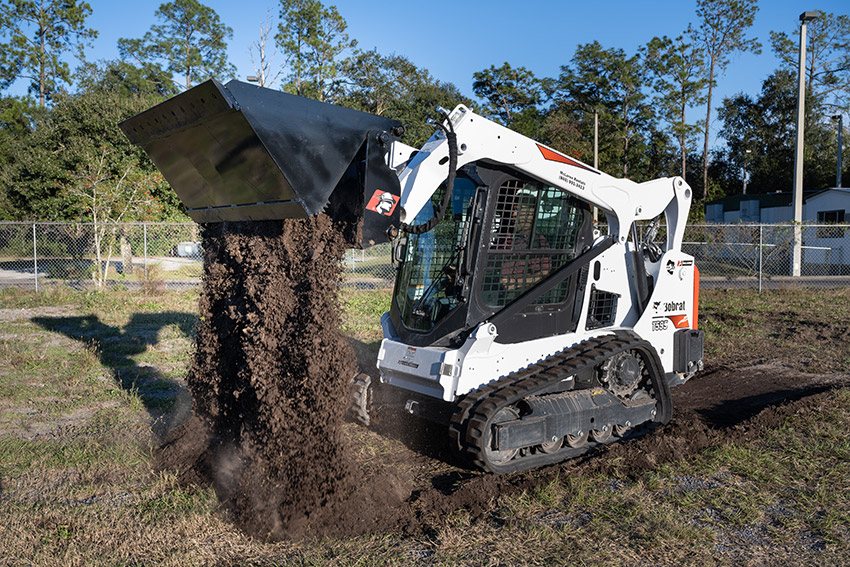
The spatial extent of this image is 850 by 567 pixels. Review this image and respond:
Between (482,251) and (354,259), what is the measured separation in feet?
52.1

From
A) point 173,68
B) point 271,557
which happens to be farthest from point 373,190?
point 173,68

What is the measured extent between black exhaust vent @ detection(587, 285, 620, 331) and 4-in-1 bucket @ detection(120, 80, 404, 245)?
8.40ft

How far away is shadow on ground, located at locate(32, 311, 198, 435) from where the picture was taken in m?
6.97

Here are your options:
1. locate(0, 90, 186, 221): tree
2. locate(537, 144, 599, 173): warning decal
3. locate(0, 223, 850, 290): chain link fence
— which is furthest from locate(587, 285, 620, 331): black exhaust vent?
locate(0, 90, 186, 221): tree

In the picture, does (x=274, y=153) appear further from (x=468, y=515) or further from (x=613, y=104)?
(x=613, y=104)

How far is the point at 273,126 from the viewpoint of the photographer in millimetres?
3900

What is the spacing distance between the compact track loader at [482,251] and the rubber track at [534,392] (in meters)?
0.01

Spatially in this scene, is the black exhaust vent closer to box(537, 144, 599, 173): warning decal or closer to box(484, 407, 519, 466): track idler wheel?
box(537, 144, 599, 173): warning decal

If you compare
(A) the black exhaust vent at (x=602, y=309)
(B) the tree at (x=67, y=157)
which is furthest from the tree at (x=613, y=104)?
(A) the black exhaust vent at (x=602, y=309)

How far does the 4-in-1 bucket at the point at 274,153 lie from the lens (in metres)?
3.90

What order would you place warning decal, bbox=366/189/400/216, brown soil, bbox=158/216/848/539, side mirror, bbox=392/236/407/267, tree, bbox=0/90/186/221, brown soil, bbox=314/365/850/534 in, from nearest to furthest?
brown soil, bbox=158/216/848/539 → warning decal, bbox=366/189/400/216 → brown soil, bbox=314/365/850/534 → side mirror, bbox=392/236/407/267 → tree, bbox=0/90/186/221

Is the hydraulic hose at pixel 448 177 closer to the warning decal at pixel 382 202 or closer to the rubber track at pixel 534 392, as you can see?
the warning decal at pixel 382 202

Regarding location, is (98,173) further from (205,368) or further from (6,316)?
(205,368)

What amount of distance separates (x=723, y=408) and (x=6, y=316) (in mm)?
12864
